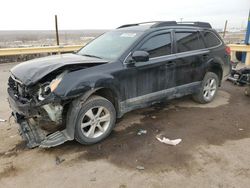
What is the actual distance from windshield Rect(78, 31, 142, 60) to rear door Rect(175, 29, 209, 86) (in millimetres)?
1045

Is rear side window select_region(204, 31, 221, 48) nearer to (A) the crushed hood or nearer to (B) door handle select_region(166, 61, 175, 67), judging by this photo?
(B) door handle select_region(166, 61, 175, 67)

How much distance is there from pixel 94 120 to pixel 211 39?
3.70 meters

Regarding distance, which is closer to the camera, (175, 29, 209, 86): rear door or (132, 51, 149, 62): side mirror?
(132, 51, 149, 62): side mirror

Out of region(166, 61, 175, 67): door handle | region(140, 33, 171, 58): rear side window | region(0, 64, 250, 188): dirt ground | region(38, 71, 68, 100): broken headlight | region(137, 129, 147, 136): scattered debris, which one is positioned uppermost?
region(140, 33, 171, 58): rear side window

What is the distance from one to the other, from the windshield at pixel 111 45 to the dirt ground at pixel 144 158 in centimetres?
141

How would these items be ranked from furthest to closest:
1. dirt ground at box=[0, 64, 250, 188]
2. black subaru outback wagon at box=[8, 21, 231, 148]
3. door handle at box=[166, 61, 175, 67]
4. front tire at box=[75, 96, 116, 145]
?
door handle at box=[166, 61, 175, 67] → front tire at box=[75, 96, 116, 145] → black subaru outback wagon at box=[8, 21, 231, 148] → dirt ground at box=[0, 64, 250, 188]

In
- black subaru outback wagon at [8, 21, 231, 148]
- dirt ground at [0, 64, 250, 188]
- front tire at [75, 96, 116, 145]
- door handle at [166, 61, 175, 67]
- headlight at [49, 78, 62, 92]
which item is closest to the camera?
dirt ground at [0, 64, 250, 188]

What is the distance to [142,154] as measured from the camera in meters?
3.30

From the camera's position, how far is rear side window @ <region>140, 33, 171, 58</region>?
4098 mm

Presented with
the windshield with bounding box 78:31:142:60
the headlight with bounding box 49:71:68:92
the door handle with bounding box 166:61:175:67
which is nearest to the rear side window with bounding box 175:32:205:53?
the door handle with bounding box 166:61:175:67

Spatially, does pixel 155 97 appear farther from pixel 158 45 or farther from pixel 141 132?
pixel 158 45

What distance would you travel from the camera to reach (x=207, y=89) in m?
5.43

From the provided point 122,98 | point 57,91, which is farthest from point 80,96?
point 122,98

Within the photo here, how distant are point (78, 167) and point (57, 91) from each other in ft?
3.57
